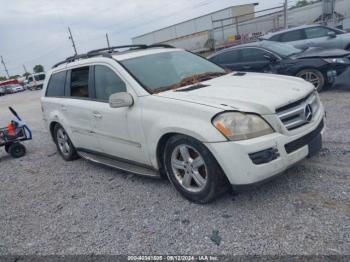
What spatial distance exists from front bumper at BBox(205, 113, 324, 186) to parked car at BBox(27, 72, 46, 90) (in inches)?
1810

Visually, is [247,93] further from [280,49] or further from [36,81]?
[36,81]

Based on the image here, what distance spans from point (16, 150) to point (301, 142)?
5.94 metres

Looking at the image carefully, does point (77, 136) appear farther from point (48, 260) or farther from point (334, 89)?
point (334, 89)

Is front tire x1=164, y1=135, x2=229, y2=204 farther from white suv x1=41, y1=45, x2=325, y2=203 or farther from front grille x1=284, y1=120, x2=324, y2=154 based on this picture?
front grille x1=284, y1=120, x2=324, y2=154

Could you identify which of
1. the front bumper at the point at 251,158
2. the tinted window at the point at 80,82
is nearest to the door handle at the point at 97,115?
the tinted window at the point at 80,82

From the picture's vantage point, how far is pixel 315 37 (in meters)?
11.7

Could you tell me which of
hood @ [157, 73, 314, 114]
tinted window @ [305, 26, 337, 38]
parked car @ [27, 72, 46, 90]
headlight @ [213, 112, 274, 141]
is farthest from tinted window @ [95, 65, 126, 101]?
parked car @ [27, 72, 46, 90]

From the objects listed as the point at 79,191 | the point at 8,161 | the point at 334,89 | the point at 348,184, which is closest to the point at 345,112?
the point at 334,89

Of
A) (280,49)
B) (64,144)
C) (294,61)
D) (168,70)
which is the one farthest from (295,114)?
(280,49)

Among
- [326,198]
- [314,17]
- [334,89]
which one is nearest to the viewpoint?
[326,198]

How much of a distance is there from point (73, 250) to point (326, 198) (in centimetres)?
253

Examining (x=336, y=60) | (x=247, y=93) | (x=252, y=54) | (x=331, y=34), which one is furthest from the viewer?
(x=331, y=34)

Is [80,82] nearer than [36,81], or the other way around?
[80,82]

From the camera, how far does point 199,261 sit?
2.68 metres
